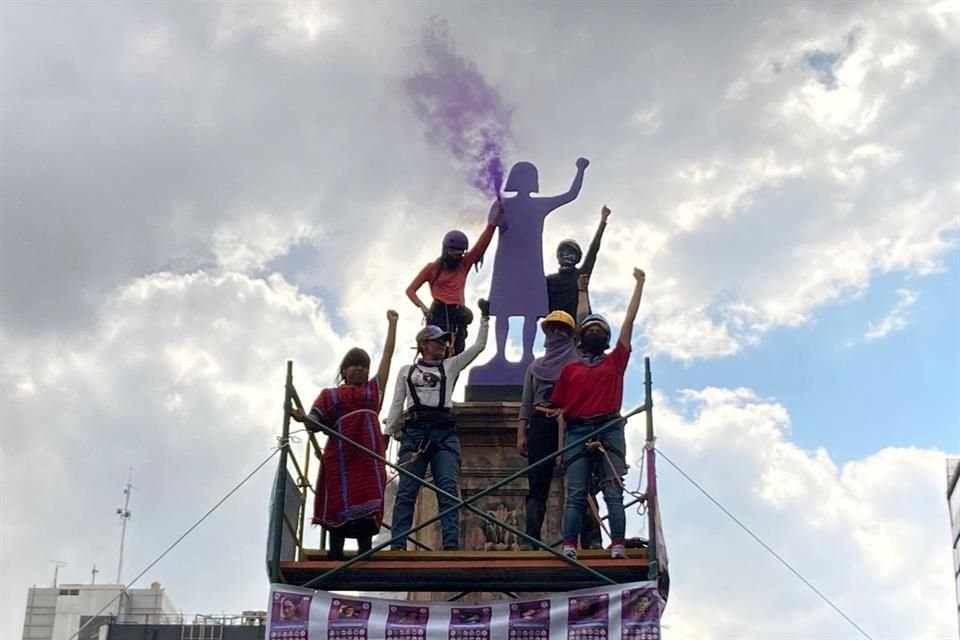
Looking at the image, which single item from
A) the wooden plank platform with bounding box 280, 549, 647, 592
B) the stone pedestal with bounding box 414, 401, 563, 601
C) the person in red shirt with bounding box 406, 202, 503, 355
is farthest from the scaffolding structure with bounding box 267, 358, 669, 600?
the person in red shirt with bounding box 406, 202, 503, 355

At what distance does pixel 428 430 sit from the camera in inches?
468

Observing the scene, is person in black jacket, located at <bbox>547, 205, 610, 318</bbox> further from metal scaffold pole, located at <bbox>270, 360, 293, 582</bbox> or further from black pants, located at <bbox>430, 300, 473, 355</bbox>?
metal scaffold pole, located at <bbox>270, 360, 293, 582</bbox>

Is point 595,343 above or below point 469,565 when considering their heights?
above

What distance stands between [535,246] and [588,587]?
4.89 m

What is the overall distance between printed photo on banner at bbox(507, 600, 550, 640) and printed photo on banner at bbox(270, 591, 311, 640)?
153 cm

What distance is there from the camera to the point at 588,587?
11.2 metres

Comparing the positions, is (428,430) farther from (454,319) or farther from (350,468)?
(454,319)

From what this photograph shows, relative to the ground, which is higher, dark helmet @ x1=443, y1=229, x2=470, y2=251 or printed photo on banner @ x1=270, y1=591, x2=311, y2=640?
dark helmet @ x1=443, y1=229, x2=470, y2=251

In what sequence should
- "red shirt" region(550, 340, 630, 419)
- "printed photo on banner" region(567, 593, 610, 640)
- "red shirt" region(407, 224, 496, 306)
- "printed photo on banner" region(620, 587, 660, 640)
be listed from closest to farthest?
"printed photo on banner" region(620, 587, 660, 640) → "printed photo on banner" region(567, 593, 610, 640) → "red shirt" region(550, 340, 630, 419) → "red shirt" region(407, 224, 496, 306)

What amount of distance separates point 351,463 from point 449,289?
3.44 metres

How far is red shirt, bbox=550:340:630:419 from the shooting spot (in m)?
11.6

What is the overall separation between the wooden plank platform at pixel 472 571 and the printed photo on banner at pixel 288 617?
0.64 feet

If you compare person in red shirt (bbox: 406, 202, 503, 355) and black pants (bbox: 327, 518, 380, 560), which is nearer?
black pants (bbox: 327, 518, 380, 560)

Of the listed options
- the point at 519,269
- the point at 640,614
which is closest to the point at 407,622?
the point at 640,614
